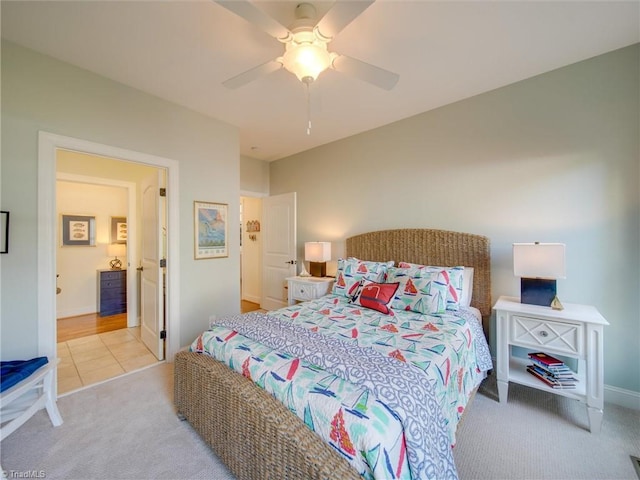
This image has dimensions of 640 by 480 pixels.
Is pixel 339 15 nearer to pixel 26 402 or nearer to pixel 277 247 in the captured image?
pixel 26 402

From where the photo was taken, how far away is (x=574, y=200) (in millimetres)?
2271

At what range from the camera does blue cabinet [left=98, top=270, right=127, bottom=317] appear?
451 cm

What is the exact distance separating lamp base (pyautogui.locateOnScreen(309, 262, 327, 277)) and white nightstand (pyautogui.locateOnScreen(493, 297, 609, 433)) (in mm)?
2272

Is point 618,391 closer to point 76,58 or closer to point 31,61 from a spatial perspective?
point 76,58

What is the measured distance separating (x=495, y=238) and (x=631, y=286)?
3.16 ft

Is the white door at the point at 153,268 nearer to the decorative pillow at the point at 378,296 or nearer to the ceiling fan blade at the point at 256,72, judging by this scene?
the ceiling fan blade at the point at 256,72

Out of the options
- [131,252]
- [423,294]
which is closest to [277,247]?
[131,252]

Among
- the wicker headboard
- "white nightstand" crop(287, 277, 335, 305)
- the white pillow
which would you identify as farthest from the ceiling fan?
"white nightstand" crop(287, 277, 335, 305)

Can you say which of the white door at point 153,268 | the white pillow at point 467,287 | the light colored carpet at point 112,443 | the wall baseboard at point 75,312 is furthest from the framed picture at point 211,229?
the wall baseboard at point 75,312

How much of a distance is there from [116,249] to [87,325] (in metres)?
1.32

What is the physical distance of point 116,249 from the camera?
4738 millimetres

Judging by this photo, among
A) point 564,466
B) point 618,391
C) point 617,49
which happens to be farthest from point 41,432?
point 617,49

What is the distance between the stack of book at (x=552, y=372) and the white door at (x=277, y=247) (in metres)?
3.04
